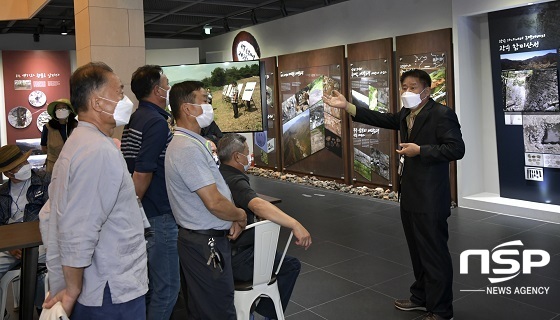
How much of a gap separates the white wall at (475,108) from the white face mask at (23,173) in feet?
17.4

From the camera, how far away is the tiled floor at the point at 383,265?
371cm

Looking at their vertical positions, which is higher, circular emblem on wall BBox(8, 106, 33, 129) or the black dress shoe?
circular emblem on wall BBox(8, 106, 33, 129)

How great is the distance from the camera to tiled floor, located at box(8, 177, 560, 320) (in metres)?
3.71

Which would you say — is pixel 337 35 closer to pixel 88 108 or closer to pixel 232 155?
pixel 232 155

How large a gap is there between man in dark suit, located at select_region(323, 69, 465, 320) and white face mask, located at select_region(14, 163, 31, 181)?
8.20 feet

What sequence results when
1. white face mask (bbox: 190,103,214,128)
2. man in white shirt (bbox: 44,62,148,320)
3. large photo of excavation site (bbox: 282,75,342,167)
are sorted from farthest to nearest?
large photo of excavation site (bbox: 282,75,342,167) → white face mask (bbox: 190,103,214,128) → man in white shirt (bbox: 44,62,148,320)

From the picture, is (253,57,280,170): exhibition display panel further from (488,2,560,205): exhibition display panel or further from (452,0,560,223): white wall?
(488,2,560,205): exhibition display panel

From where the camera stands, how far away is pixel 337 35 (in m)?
9.02

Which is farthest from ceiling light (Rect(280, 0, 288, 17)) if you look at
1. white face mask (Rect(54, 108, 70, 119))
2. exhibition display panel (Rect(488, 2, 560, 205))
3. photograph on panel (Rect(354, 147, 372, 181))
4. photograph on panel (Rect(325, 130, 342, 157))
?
white face mask (Rect(54, 108, 70, 119))

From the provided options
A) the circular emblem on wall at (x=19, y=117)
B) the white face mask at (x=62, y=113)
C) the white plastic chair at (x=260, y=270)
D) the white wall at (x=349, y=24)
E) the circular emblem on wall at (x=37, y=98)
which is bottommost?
the white plastic chair at (x=260, y=270)

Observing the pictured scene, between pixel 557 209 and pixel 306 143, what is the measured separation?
473cm

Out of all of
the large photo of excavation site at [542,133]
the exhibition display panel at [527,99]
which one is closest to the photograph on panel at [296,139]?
the exhibition display panel at [527,99]

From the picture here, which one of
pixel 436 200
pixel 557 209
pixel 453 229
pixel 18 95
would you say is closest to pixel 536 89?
pixel 557 209

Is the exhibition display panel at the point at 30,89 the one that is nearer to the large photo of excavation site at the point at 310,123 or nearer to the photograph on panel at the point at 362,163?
the large photo of excavation site at the point at 310,123
